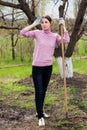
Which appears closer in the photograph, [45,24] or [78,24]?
[45,24]

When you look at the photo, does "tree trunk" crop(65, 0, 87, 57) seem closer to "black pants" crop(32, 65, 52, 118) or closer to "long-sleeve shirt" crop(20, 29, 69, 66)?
"long-sleeve shirt" crop(20, 29, 69, 66)

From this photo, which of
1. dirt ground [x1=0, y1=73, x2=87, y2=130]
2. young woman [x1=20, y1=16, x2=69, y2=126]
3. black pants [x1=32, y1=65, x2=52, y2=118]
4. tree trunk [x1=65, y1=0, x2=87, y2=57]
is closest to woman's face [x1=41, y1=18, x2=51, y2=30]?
young woman [x1=20, y1=16, x2=69, y2=126]

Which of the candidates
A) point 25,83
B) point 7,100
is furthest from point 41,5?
point 7,100

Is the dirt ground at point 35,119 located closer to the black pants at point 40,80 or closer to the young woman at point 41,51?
the black pants at point 40,80

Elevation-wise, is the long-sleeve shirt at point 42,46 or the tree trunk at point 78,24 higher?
the long-sleeve shirt at point 42,46

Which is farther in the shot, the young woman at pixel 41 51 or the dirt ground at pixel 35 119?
the dirt ground at pixel 35 119

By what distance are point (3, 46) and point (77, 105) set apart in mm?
13305

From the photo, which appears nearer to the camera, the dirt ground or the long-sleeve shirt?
the long-sleeve shirt

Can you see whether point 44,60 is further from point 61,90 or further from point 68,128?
point 61,90

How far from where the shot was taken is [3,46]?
20.7 metres

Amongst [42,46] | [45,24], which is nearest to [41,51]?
[42,46]

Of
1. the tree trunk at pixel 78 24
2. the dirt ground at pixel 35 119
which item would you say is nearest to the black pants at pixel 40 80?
the dirt ground at pixel 35 119

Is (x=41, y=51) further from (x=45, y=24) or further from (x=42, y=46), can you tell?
(x=45, y=24)

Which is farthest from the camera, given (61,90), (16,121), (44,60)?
(61,90)
